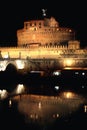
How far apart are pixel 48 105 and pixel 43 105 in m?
0.26

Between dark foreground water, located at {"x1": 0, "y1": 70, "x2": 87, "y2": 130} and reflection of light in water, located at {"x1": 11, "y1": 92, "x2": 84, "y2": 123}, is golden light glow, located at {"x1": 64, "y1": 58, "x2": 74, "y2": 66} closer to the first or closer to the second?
dark foreground water, located at {"x1": 0, "y1": 70, "x2": 87, "y2": 130}

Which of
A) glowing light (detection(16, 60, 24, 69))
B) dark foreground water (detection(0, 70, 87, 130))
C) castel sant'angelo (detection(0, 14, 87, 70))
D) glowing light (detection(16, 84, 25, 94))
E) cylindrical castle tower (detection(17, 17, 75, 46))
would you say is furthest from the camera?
cylindrical castle tower (detection(17, 17, 75, 46))

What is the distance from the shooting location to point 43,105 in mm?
21031

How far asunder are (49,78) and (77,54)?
1284cm

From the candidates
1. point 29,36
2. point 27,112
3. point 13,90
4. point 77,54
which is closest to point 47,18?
point 29,36

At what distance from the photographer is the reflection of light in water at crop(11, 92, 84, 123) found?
729 inches

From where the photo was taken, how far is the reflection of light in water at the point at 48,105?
1852cm

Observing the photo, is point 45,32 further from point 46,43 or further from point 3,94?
point 3,94

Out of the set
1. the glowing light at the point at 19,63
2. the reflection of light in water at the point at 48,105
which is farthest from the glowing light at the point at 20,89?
the glowing light at the point at 19,63

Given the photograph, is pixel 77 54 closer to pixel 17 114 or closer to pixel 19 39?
pixel 19 39

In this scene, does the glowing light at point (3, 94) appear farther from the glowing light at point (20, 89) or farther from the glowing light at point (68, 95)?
the glowing light at point (68, 95)

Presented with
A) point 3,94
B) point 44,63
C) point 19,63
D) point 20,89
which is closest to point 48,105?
point 3,94

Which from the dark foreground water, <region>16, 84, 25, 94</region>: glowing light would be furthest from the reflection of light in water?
<region>16, 84, 25, 94</region>: glowing light

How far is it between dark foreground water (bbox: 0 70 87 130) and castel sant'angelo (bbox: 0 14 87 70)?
44.6ft
